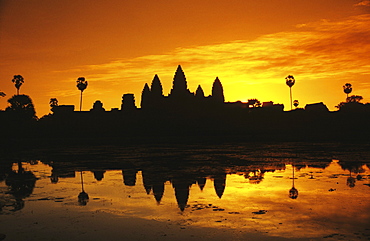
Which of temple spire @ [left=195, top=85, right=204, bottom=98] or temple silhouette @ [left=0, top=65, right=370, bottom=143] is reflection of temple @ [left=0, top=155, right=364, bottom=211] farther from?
temple spire @ [left=195, top=85, right=204, bottom=98]

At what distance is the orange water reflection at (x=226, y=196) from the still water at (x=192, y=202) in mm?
36

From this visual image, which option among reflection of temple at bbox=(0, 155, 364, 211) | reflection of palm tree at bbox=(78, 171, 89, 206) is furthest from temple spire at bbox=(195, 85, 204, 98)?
reflection of palm tree at bbox=(78, 171, 89, 206)

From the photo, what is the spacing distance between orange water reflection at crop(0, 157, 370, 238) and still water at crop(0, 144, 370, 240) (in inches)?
1.4

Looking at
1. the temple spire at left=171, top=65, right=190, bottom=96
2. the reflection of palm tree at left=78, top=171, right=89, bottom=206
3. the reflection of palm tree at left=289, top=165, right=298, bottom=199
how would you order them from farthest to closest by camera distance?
the temple spire at left=171, top=65, right=190, bottom=96 < the reflection of palm tree at left=289, top=165, right=298, bottom=199 < the reflection of palm tree at left=78, top=171, right=89, bottom=206

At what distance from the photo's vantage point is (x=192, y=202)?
16344 mm

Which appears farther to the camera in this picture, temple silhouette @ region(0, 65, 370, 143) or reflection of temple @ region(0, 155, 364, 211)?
temple silhouette @ region(0, 65, 370, 143)

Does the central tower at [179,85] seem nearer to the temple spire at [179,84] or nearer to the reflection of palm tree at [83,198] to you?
the temple spire at [179,84]

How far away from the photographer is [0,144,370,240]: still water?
12.1m

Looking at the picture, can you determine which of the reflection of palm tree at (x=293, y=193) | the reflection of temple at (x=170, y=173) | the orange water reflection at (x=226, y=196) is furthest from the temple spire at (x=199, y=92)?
the reflection of palm tree at (x=293, y=193)

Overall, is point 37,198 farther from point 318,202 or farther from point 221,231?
point 318,202

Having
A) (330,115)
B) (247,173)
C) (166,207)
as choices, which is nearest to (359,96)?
(330,115)

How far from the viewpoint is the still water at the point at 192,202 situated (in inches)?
475

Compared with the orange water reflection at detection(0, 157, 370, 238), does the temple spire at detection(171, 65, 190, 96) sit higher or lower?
higher

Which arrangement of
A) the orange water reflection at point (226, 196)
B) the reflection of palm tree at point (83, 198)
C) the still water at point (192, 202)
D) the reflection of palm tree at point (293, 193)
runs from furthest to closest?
the reflection of palm tree at point (293, 193), the reflection of palm tree at point (83, 198), the orange water reflection at point (226, 196), the still water at point (192, 202)
